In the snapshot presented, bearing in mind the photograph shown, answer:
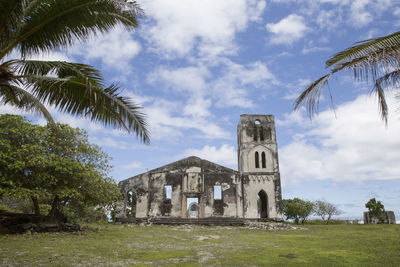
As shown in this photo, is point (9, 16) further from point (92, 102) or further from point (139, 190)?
point (139, 190)

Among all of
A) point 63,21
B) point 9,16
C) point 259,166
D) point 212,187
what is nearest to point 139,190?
point 212,187

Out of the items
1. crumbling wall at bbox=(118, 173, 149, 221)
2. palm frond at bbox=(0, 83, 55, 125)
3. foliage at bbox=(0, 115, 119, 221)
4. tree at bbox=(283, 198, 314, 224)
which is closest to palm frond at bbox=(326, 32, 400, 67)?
palm frond at bbox=(0, 83, 55, 125)

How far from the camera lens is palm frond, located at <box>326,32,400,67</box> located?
4.18 meters

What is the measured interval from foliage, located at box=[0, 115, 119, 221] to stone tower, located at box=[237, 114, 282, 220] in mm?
14675

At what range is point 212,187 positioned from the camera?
2519 centimetres

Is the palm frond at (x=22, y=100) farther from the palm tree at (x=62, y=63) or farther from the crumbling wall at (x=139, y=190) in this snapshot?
the crumbling wall at (x=139, y=190)

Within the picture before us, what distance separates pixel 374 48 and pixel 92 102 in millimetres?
5044

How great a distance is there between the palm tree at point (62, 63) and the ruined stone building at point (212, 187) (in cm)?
1921

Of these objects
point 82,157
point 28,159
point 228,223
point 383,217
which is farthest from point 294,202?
point 28,159

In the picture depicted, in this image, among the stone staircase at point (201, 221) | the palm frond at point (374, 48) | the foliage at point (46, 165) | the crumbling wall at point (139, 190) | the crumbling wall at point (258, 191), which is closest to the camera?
the palm frond at point (374, 48)

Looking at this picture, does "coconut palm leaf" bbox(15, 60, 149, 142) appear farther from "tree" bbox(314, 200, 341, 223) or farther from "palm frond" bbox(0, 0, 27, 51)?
"tree" bbox(314, 200, 341, 223)

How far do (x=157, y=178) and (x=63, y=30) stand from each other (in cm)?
2076

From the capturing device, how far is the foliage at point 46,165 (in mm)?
10883

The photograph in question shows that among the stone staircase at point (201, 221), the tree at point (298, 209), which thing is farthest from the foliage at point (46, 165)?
the tree at point (298, 209)
